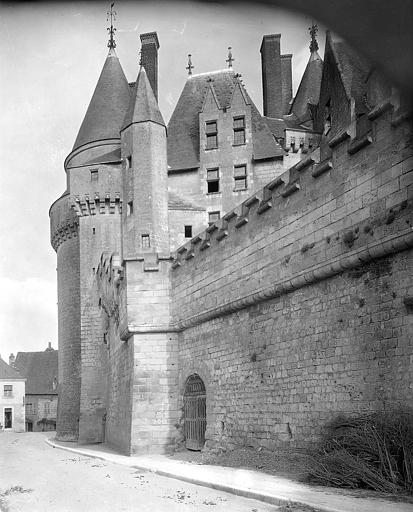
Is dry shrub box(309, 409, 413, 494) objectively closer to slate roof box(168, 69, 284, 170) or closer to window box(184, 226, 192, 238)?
window box(184, 226, 192, 238)

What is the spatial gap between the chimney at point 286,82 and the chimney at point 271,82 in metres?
1.43

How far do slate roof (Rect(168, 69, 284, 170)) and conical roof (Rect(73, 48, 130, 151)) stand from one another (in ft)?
9.28

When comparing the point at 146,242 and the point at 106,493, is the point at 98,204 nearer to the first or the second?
the point at 146,242

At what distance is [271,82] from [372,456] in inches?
976

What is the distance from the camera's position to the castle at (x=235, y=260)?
9547 millimetres

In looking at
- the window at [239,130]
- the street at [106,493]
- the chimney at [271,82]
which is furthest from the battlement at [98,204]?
the street at [106,493]

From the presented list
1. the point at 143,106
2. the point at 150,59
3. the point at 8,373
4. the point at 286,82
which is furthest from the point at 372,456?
the point at 8,373

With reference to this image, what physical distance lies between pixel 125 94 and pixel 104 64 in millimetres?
1925

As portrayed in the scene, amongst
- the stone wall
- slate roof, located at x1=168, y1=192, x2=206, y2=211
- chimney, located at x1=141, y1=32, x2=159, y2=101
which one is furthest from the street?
chimney, located at x1=141, y1=32, x2=159, y2=101

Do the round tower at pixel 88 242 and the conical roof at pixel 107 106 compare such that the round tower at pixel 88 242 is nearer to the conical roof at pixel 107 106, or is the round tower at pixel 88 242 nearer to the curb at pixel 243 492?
the conical roof at pixel 107 106

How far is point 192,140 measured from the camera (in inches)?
1099

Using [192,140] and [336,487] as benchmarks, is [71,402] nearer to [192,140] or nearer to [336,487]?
[192,140]

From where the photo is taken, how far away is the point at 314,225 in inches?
442

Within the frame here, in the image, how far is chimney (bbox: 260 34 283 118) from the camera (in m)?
29.9
